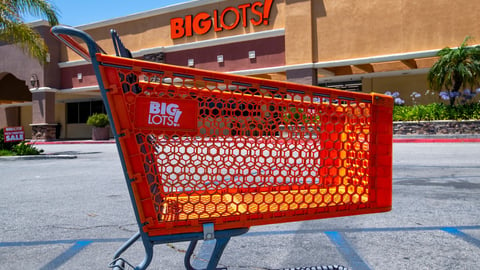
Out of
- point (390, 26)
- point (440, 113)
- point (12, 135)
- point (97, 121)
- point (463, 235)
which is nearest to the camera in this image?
point (463, 235)

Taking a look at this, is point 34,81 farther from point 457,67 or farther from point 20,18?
→ point 457,67

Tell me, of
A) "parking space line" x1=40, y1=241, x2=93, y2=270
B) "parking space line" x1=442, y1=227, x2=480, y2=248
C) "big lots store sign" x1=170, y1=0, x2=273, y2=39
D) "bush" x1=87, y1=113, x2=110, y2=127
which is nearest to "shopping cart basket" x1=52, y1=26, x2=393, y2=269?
"parking space line" x1=40, y1=241, x2=93, y2=270

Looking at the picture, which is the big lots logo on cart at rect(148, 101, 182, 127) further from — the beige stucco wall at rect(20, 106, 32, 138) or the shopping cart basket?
the beige stucco wall at rect(20, 106, 32, 138)

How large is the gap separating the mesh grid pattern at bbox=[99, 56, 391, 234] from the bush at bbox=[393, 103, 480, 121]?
59.4 feet

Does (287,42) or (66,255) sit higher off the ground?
(287,42)

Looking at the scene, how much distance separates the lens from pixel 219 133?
2221mm

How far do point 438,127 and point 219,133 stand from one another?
18.2m

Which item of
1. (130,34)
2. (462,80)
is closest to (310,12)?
(462,80)

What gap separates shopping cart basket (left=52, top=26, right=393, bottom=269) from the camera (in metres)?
2.01

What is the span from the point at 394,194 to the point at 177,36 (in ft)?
69.1

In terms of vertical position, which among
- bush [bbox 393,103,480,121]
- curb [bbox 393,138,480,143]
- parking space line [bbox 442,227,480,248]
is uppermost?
bush [bbox 393,103,480,121]

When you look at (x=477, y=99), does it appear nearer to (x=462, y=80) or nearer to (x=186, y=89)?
(x=462, y=80)

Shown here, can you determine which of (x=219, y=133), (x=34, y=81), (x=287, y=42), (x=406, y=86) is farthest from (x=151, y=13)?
(x=219, y=133)

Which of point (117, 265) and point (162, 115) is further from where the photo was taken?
point (117, 265)
